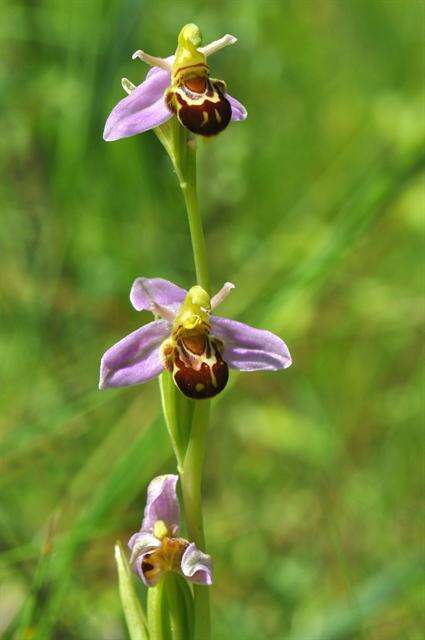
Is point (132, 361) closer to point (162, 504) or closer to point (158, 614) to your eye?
point (162, 504)

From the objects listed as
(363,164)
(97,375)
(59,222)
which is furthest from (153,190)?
(363,164)

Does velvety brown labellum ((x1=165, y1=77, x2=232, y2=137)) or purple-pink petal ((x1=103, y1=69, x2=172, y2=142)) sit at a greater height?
purple-pink petal ((x1=103, y1=69, x2=172, y2=142))

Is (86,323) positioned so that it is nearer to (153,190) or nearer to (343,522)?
(153,190)

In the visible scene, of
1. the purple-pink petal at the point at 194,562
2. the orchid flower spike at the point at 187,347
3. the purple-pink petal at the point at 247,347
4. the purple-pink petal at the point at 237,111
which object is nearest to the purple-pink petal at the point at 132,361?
the orchid flower spike at the point at 187,347

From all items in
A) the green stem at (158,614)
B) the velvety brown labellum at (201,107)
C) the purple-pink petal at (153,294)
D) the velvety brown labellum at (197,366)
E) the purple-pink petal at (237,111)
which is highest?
the purple-pink petal at (237,111)

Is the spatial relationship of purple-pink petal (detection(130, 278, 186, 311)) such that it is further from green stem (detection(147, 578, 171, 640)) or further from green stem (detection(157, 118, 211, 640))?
green stem (detection(147, 578, 171, 640))

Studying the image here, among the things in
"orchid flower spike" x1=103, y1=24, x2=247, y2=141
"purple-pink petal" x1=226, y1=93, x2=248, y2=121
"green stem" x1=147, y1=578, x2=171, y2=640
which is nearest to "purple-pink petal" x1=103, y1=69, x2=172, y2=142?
"orchid flower spike" x1=103, y1=24, x2=247, y2=141

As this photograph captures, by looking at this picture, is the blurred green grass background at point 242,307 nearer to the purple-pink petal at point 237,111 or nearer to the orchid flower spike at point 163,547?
the orchid flower spike at point 163,547
